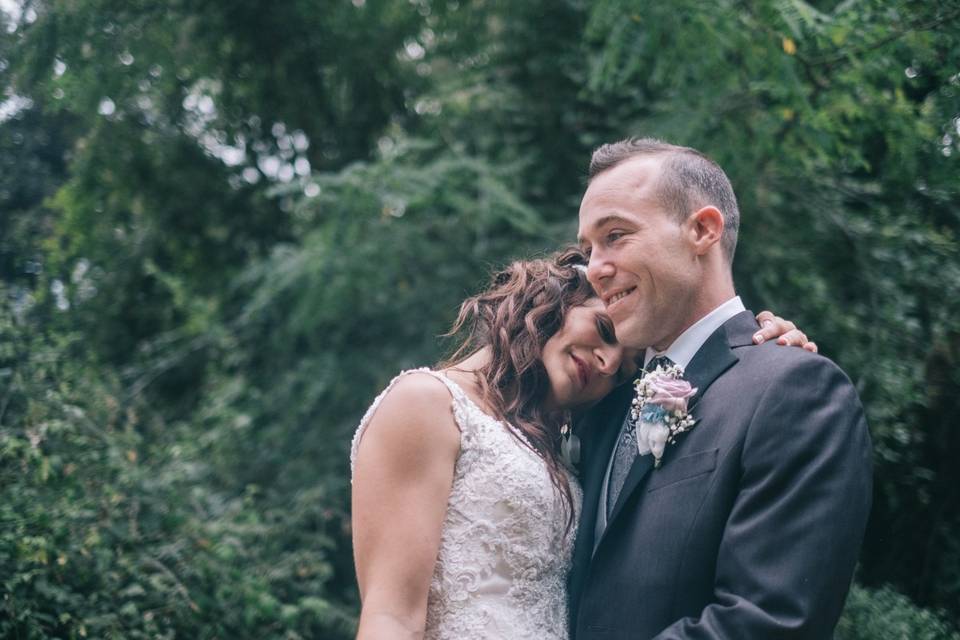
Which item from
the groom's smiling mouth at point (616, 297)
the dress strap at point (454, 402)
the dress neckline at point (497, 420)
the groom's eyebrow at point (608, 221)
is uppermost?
the groom's eyebrow at point (608, 221)

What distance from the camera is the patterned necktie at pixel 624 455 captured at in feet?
8.66

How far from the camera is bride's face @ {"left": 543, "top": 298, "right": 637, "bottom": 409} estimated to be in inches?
115

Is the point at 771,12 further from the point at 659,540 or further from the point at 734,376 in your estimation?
the point at 659,540

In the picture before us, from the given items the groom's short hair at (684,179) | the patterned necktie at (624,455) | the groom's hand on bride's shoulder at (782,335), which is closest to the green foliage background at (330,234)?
the groom's short hair at (684,179)

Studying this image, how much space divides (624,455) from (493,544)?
1.60ft

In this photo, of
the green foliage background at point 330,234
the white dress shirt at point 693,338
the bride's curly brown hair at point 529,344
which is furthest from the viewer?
the green foliage background at point 330,234

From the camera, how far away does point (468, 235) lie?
6.66 meters

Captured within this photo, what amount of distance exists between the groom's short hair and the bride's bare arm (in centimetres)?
93

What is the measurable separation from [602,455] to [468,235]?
158 inches

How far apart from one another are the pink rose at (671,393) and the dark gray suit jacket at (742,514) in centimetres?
5

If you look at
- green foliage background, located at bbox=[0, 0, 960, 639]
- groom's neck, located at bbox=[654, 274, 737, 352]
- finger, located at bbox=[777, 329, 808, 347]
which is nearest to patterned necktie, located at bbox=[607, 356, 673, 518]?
groom's neck, located at bbox=[654, 274, 737, 352]

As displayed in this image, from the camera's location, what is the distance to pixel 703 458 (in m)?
2.31

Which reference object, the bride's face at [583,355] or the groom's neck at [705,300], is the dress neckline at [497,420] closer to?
the bride's face at [583,355]

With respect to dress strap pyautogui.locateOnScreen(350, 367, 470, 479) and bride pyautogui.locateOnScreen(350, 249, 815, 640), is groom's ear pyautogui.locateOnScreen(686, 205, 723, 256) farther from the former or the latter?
dress strap pyautogui.locateOnScreen(350, 367, 470, 479)
